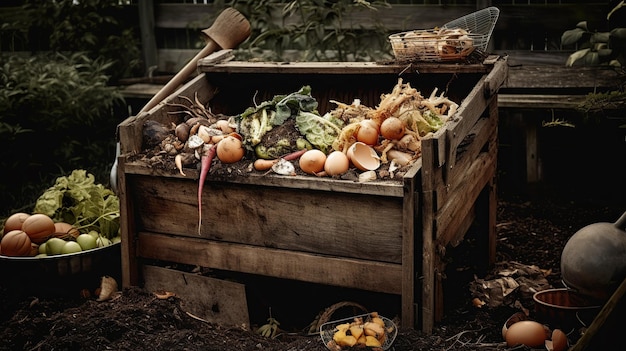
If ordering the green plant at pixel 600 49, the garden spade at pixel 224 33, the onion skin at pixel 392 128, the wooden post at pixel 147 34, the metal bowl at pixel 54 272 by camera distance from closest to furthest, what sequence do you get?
the onion skin at pixel 392 128 < the metal bowl at pixel 54 272 < the garden spade at pixel 224 33 < the green plant at pixel 600 49 < the wooden post at pixel 147 34

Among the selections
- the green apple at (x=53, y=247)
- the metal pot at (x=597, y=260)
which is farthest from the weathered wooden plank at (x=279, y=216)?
the metal pot at (x=597, y=260)

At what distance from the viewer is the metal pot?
11.0ft

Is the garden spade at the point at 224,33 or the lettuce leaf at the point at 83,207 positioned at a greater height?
the garden spade at the point at 224,33

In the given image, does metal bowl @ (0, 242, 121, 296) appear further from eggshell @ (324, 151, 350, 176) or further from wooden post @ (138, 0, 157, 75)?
wooden post @ (138, 0, 157, 75)

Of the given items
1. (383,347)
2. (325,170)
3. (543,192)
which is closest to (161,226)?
(325,170)

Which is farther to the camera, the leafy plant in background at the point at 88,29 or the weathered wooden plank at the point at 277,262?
the leafy plant in background at the point at 88,29

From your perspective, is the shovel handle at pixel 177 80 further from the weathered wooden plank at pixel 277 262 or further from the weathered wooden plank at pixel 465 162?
the weathered wooden plank at pixel 465 162

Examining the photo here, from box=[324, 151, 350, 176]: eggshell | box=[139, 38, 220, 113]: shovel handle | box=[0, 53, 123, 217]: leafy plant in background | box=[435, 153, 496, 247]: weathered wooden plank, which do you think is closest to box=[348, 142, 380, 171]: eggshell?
box=[324, 151, 350, 176]: eggshell

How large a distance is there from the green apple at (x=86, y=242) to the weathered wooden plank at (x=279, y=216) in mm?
481

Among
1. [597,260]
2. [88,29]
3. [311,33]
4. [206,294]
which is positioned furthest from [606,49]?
[88,29]

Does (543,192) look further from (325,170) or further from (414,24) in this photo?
(325,170)

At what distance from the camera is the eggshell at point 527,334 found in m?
3.41

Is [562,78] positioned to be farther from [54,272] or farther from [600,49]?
[54,272]

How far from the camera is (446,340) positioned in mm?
Result: 3506
